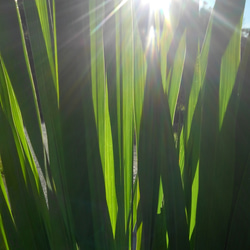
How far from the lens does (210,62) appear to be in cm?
30

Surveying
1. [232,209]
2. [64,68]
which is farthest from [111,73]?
[232,209]

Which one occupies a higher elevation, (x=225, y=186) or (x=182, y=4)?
(x=182, y=4)

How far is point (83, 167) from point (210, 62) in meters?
0.15

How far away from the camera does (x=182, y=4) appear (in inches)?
14.1

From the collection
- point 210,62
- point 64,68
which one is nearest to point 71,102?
point 64,68

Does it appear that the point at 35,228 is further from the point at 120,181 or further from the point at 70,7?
the point at 70,7

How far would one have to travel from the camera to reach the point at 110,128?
0.36 metres

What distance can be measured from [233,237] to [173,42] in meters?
0.23

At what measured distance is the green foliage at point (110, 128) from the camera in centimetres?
29

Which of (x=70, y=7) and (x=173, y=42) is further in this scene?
(x=173, y=42)

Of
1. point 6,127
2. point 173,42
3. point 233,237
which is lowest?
point 233,237

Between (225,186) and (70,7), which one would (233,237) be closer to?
(225,186)

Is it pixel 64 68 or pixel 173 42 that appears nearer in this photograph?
pixel 64 68

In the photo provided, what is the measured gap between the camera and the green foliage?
29 centimetres
